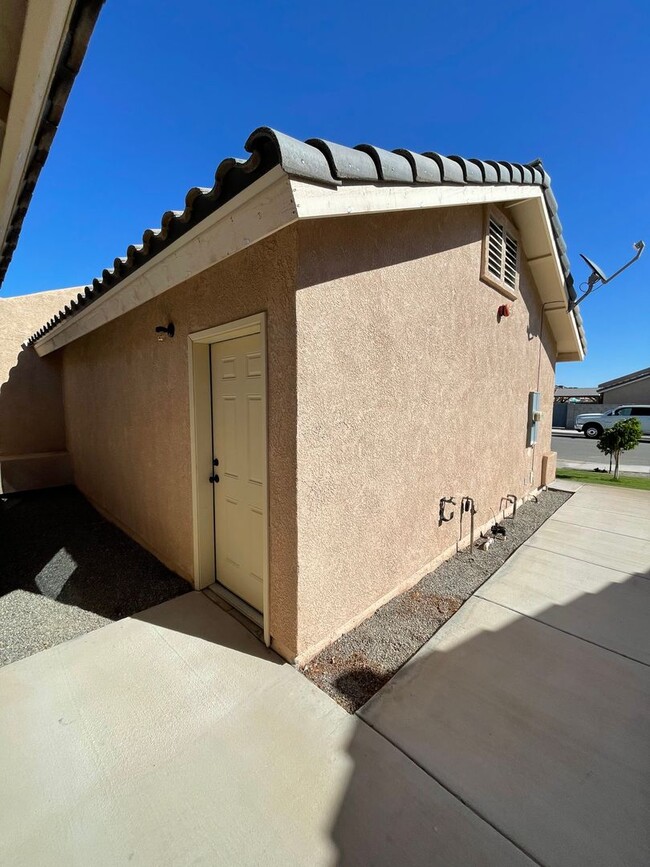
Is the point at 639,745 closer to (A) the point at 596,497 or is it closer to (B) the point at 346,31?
(A) the point at 596,497

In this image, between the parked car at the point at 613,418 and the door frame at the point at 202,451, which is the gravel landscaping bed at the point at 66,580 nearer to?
the door frame at the point at 202,451

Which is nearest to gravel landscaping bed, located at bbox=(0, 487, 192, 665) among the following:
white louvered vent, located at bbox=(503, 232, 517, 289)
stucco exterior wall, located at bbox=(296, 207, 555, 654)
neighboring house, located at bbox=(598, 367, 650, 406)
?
stucco exterior wall, located at bbox=(296, 207, 555, 654)

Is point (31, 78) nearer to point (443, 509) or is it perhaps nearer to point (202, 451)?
point (202, 451)

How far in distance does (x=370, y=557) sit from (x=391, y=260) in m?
3.04

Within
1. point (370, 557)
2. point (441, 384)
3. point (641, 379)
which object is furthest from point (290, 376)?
point (641, 379)

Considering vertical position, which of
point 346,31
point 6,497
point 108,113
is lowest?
point 6,497

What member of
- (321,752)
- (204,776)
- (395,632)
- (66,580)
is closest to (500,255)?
(395,632)

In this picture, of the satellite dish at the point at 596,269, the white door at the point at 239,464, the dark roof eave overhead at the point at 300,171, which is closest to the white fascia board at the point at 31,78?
the dark roof eave overhead at the point at 300,171

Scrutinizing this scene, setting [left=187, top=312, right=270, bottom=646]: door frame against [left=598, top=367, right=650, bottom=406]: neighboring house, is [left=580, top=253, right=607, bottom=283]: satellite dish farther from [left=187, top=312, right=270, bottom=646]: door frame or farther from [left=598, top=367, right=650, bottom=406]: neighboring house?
[left=598, top=367, right=650, bottom=406]: neighboring house

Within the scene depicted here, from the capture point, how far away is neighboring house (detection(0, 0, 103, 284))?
1.65 meters

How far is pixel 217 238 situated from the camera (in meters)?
2.82

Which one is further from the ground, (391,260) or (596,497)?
(391,260)

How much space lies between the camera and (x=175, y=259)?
334cm

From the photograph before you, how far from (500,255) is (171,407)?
5.65 metres
